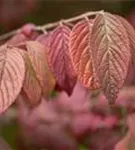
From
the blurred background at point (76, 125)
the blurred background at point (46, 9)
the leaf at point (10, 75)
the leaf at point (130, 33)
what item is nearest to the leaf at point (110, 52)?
the leaf at point (130, 33)

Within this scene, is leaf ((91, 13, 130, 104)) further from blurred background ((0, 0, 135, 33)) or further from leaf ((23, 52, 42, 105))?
blurred background ((0, 0, 135, 33))

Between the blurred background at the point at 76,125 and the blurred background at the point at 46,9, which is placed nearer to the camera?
the blurred background at the point at 76,125

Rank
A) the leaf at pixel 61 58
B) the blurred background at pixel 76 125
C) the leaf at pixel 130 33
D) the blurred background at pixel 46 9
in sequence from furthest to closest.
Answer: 1. the blurred background at pixel 46 9
2. the blurred background at pixel 76 125
3. the leaf at pixel 61 58
4. the leaf at pixel 130 33

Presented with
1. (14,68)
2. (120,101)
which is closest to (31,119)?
(120,101)

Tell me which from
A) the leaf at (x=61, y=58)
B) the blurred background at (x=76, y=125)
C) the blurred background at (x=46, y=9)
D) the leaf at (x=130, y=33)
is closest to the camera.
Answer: the leaf at (x=130, y=33)

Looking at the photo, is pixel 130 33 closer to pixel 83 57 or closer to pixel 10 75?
pixel 83 57

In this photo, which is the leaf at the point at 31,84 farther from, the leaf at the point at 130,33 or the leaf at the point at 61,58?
the leaf at the point at 130,33
